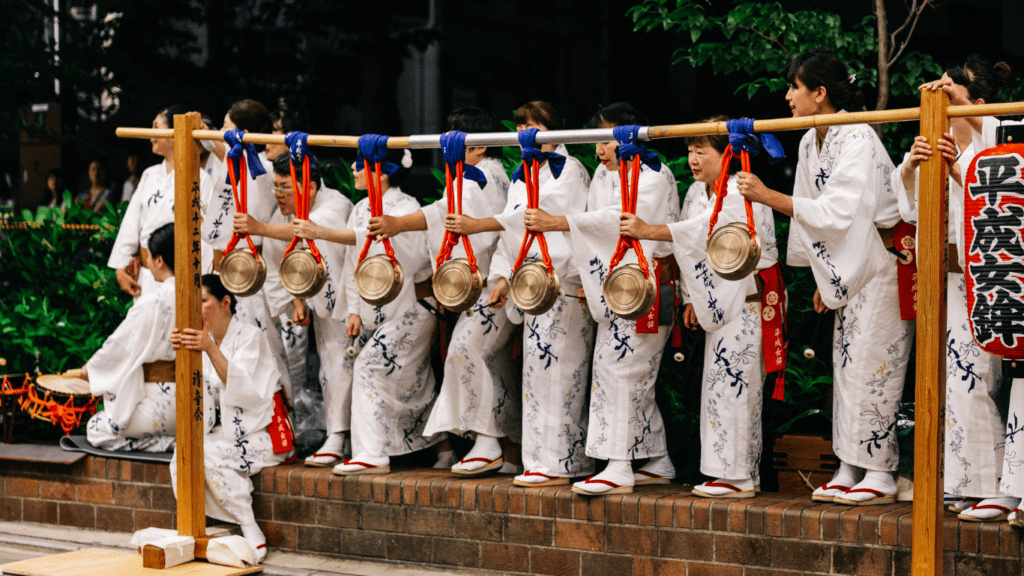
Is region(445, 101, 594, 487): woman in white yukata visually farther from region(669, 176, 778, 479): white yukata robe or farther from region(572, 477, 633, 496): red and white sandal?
region(669, 176, 778, 479): white yukata robe

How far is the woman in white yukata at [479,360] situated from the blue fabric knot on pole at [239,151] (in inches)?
35.5

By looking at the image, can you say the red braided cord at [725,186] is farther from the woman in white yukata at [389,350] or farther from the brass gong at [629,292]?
the woman in white yukata at [389,350]

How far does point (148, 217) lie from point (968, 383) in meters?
4.35

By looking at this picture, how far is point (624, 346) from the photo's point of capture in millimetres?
4992

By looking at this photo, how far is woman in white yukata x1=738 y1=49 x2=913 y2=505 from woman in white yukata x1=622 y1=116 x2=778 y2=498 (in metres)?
0.26

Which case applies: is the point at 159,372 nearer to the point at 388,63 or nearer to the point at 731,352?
the point at 731,352

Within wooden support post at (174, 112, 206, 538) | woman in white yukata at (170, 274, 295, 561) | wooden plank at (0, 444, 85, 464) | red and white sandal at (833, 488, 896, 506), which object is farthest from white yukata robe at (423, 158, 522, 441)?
wooden plank at (0, 444, 85, 464)

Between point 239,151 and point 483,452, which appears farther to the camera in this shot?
point 483,452

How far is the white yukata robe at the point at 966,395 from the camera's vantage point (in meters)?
4.32

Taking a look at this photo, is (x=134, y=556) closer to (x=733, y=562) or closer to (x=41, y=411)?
(x=41, y=411)

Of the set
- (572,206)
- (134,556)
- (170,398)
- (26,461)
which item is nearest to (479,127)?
(572,206)

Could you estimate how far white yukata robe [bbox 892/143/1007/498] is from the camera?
4.32 m

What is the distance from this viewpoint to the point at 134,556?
17.0 feet

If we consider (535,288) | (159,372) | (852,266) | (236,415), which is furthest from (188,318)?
(852,266)
